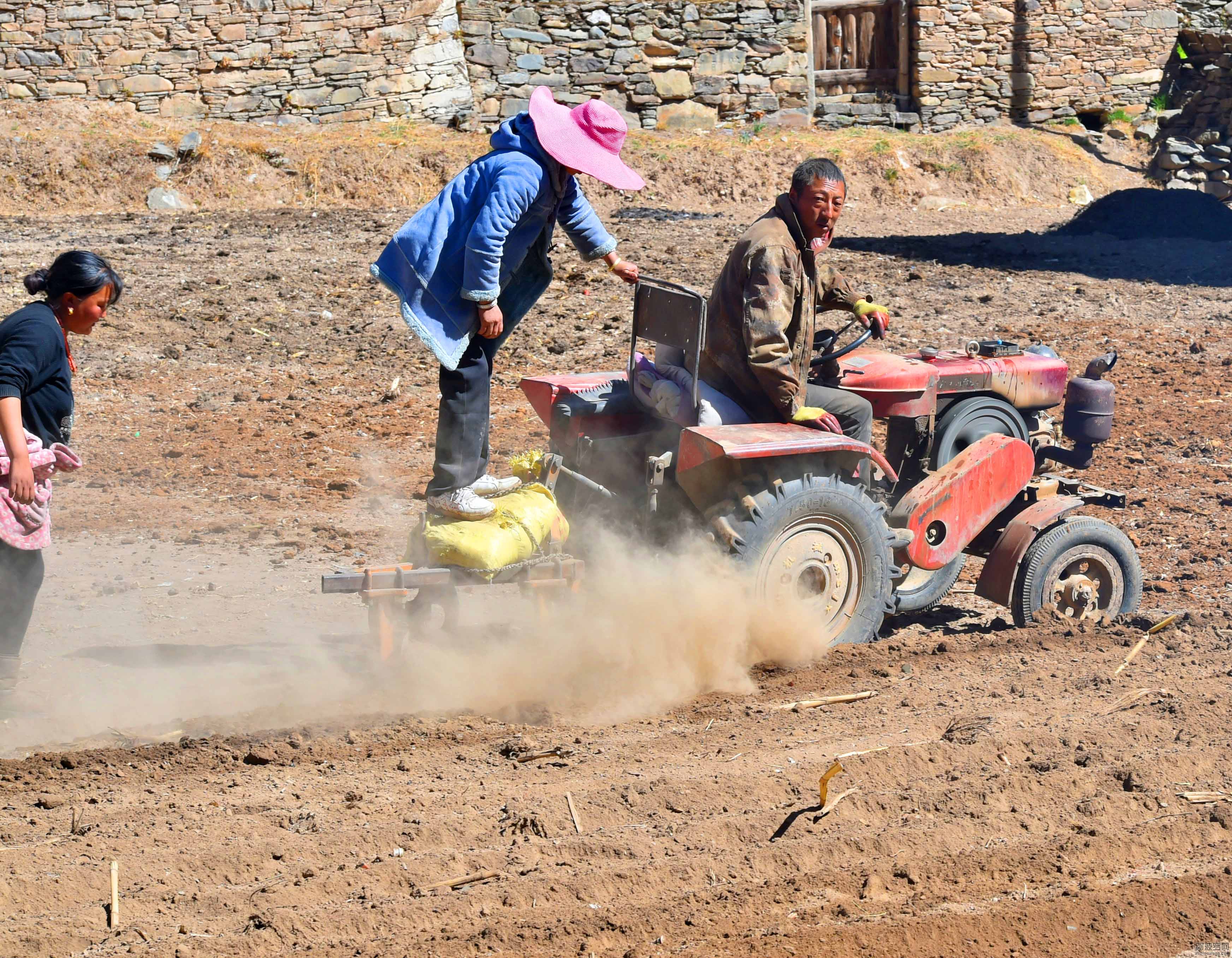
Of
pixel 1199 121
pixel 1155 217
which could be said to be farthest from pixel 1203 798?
pixel 1199 121

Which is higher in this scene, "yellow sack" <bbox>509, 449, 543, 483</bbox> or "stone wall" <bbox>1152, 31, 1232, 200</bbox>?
"stone wall" <bbox>1152, 31, 1232, 200</bbox>

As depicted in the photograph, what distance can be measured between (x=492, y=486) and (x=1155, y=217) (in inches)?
574

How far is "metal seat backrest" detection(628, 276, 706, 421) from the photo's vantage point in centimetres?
534

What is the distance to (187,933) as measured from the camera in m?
3.60

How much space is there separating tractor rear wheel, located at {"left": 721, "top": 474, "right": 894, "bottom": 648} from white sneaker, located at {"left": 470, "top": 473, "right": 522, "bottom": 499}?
36.2 inches

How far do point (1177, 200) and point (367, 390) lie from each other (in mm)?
12296

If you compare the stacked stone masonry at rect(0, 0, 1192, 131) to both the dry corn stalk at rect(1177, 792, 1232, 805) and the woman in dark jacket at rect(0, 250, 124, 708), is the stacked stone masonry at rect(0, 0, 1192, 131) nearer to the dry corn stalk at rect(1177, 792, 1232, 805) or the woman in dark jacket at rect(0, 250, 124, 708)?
the woman in dark jacket at rect(0, 250, 124, 708)

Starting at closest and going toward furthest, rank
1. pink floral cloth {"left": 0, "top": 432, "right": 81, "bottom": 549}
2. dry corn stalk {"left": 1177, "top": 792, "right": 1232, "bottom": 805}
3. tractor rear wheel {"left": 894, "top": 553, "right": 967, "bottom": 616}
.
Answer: dry corn stalk {"left": 1177, "top": 792, "right": 1232, "bottom": 805}
pink floral cloth {"left": 0, "top": 432, "right": 81, "bottom": 549}
tractor rear wheel {"left": 894, "top": 553, "right": 967, "bottom": 616}

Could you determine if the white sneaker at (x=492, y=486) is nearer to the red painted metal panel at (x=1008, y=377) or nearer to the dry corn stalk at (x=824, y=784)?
the dry corn stalk at (x=824, y=784)

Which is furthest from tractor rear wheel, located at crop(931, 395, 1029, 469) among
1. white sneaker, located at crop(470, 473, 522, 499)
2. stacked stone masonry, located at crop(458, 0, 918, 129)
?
stacked stone masonry, located at crop(458, 0, 918, 129)

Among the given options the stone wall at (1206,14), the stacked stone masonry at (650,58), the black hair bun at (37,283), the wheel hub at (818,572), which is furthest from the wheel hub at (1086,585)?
the stone wall at (1206,14)

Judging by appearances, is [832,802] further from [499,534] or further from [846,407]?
[846,407]

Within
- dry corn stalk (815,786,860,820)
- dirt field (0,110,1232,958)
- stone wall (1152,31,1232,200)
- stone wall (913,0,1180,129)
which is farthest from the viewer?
stone wall (1152,31,1232,200)

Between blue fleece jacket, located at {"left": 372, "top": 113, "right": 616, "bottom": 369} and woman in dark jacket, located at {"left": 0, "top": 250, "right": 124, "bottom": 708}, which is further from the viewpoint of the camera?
blue fleece jacket, located at {"left": 372, "top": 113, "right": 616, "bottom": 369}
